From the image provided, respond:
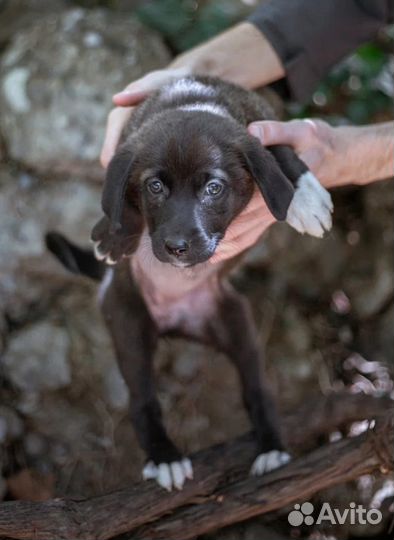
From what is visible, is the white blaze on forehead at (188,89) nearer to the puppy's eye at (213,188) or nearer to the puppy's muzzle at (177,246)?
the puppy's eye at (213,188)

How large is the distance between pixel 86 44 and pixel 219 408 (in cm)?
181

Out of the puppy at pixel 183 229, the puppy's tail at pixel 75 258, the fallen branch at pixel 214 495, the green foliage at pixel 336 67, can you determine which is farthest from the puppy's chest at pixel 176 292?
the green foliage at pixel 336 67

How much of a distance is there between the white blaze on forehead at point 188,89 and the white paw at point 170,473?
125cm

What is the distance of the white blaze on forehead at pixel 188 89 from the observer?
3092mm

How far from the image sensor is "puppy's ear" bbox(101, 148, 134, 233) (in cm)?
276

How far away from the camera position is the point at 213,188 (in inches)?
108

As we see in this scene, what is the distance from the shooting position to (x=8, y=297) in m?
4.16

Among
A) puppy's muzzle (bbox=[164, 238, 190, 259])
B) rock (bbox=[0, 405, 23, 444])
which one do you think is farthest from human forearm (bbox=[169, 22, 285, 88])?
rock (bbox=[0, 405, 23, 444])

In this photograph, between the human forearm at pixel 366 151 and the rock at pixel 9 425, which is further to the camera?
the rock at pixel 9 425

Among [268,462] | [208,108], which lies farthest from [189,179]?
[268,462]

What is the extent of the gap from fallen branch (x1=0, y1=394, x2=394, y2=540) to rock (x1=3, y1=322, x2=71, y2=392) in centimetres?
112

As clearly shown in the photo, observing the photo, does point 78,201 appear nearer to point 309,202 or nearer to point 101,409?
point 101,409

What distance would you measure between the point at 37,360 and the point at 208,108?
5.43 feet

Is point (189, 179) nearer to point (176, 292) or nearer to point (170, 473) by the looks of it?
point (176, 292)
